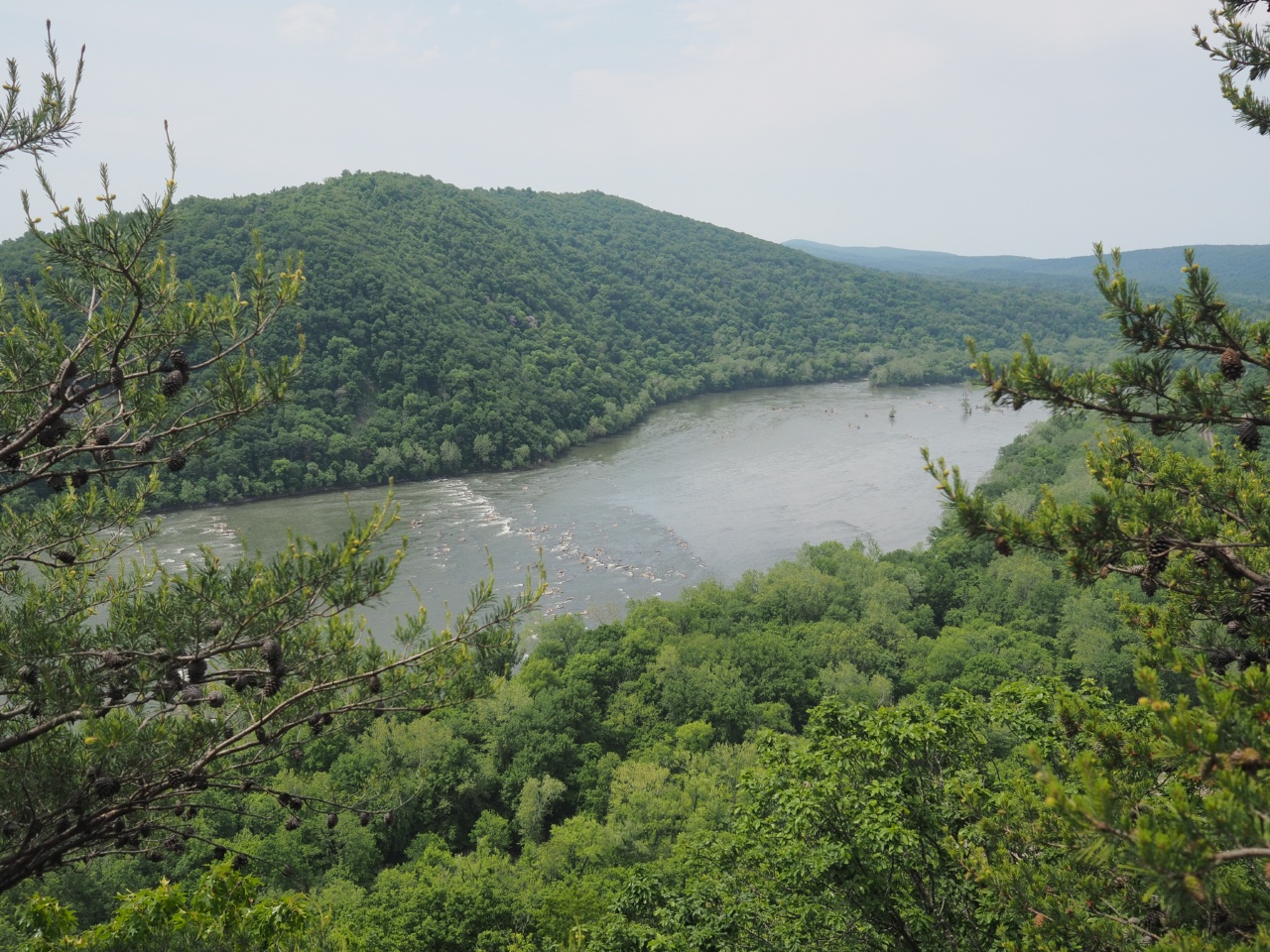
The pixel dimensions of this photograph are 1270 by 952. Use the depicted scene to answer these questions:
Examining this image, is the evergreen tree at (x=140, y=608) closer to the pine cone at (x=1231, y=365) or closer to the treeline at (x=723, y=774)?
the treeline at (x=723, y=774)

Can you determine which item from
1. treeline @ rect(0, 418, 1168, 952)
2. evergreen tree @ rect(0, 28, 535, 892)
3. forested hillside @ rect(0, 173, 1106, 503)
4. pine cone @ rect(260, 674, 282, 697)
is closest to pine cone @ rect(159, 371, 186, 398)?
evergreen tree @ rect(0, 28, 535, 892)

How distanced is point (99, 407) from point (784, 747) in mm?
7292

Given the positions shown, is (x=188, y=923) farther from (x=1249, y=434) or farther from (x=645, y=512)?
(x=645, y=512)

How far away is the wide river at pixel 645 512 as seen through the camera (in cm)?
2995

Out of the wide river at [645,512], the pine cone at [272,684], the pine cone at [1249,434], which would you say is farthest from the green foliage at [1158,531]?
the wide river at [645,512]

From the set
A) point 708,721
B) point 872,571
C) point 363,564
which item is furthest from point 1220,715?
point 872,571

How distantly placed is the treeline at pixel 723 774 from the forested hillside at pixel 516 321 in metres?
11.3

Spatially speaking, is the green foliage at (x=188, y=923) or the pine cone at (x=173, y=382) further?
the green foliage at (x=188, y=923)

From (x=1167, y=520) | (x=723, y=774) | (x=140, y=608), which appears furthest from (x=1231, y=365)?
(x=723, y=774)

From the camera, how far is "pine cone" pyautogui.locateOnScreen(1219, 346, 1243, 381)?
3869 millimetres

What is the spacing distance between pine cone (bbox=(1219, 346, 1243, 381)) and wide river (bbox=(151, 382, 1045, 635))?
69.7ft

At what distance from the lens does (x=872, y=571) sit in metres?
27.0

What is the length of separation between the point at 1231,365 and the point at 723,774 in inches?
543

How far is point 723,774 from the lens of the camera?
15.8m
